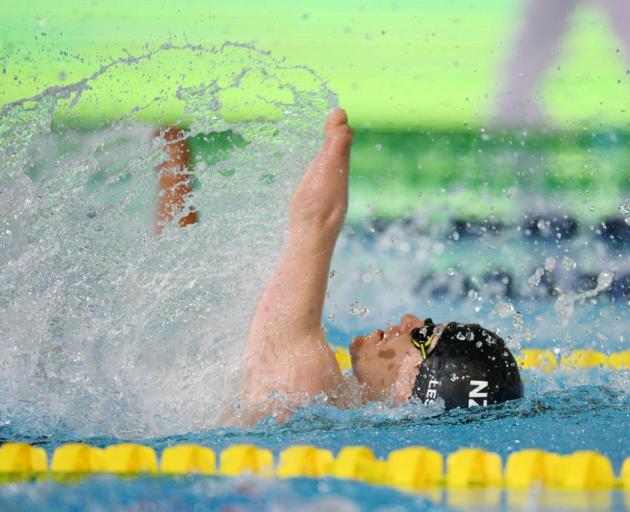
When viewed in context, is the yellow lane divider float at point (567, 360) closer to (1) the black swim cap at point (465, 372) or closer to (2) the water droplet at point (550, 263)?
(2) the water droplet at point (550, 263)

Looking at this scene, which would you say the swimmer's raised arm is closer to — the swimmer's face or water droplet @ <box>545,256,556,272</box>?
the swimmer's face

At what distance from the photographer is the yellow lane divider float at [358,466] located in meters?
1.69

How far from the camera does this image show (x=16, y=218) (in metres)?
2.54

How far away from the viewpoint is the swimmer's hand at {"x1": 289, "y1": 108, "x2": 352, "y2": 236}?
2.12m

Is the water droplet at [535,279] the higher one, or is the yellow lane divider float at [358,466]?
the water droplet at [535,279]

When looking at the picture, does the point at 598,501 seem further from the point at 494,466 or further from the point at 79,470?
the point at 79,470

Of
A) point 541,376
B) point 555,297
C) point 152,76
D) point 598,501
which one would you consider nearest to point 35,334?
point 598,501

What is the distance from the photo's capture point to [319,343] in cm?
211

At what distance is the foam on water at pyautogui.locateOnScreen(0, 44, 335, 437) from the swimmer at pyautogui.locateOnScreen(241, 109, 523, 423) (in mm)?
125

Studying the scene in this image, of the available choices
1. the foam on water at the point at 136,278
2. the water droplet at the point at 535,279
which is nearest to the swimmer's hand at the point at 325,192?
the foam on water at the point at 136,278

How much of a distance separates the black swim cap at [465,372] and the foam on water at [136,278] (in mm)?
441

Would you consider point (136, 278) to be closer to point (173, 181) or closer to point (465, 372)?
point (173, 181)

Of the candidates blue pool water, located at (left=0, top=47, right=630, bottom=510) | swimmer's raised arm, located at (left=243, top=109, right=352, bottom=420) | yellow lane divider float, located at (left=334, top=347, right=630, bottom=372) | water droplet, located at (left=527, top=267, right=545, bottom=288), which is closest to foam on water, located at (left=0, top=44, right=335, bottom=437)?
blue pool water, located at (left=0, top=47, right=630, bottom=510)

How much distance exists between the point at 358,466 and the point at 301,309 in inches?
18.2
